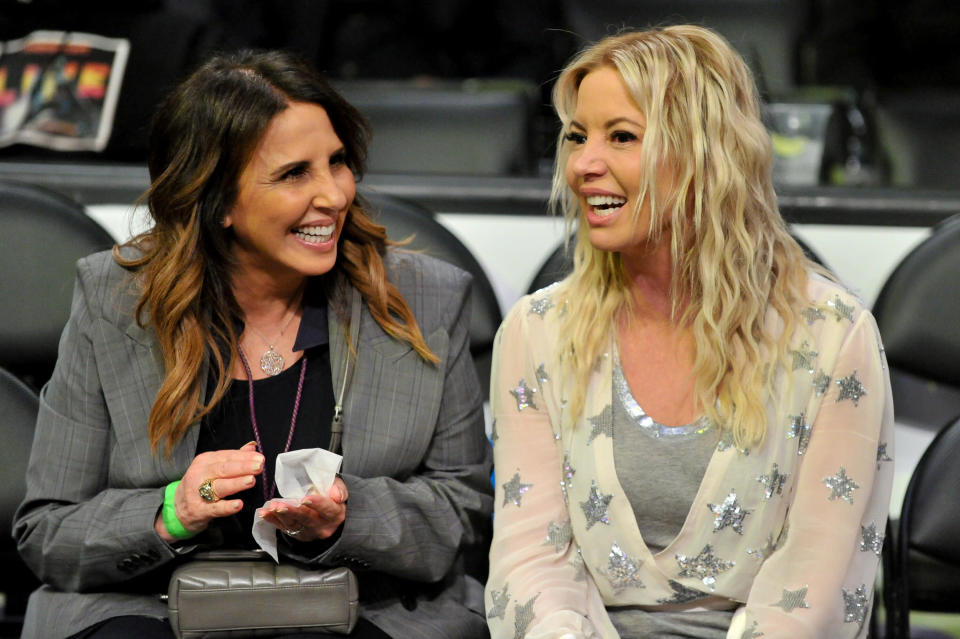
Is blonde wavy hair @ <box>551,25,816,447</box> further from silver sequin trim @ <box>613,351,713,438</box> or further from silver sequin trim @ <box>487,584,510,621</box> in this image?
silver sequin trim @ <box>487,584,510,621</box>

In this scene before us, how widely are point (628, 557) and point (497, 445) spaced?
0.23 m

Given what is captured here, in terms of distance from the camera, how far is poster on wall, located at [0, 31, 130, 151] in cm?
273

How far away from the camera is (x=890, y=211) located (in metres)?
2.31

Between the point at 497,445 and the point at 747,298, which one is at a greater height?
the point at 747,298

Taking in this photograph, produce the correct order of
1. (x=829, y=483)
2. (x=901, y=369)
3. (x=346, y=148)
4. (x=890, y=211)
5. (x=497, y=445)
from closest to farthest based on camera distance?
(x=829, y=483) < (x=497, y=445) < (x=346, y=148) < (x=901, y=369) < (x=890, y=211)

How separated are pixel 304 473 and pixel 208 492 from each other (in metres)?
0.14

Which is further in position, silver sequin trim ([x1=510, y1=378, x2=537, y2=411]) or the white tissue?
silver sequin trim ([x1=510, y1=378, x2=537, y2=411])

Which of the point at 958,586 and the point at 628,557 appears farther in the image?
the point at 958,586

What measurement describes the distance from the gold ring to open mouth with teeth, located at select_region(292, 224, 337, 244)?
36 centimetres

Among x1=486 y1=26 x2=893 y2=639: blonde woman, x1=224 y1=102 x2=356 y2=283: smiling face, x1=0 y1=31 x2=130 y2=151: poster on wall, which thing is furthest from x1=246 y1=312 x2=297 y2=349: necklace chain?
x1=0 y1=31 x2=130 y2=151: poster on wall

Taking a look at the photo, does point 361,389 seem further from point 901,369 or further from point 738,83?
point 901,369

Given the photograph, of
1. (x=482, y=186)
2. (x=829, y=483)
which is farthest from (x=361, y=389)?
(x=482, y=186)

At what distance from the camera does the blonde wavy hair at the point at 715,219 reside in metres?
1.47

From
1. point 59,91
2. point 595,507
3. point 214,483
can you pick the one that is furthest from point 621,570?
point 59,91
